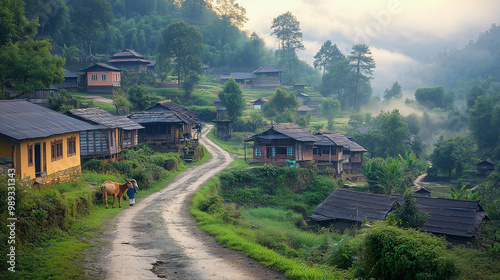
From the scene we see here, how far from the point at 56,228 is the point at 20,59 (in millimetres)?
25306

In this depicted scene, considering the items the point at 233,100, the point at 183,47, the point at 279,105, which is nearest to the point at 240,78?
the point at 183,47

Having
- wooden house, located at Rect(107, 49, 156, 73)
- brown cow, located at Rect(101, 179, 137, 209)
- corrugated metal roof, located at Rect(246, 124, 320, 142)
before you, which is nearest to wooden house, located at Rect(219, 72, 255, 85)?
wooden house, located at Rect(107, 49, 156, 73)

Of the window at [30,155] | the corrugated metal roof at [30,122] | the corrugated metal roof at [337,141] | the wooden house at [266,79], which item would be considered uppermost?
the wooden house at [266,79]

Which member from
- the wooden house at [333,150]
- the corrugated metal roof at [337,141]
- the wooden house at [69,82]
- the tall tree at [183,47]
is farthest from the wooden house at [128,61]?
the wooden house at [333,150]

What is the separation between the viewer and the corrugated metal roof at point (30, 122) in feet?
51.0

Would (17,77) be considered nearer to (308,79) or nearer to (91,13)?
(91,13)

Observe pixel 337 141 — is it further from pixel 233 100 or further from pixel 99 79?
pixel 99 79

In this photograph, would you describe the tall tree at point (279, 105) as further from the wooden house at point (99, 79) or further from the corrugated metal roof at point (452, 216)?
the corrugated metal roof at point (452, 216)

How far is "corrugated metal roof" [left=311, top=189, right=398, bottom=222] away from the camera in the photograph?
25.3 m

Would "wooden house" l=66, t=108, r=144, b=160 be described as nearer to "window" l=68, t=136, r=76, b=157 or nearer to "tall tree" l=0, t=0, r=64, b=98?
"window" l=68, t=136, r=76, b=157

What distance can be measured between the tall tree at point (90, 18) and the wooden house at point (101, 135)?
48480mm

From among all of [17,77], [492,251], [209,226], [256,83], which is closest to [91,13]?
[256,83]

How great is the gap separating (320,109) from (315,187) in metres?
43.3

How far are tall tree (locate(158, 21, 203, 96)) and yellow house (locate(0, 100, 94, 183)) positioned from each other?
4597 centimetres
